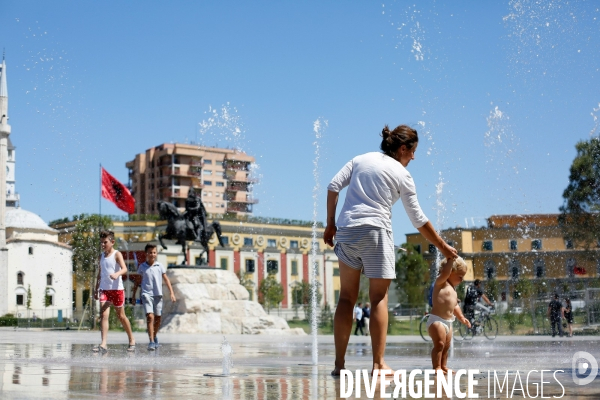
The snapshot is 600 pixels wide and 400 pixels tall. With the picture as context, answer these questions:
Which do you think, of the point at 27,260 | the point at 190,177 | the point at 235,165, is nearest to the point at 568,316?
the point at 27,260

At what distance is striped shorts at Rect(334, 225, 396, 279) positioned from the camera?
559 cm

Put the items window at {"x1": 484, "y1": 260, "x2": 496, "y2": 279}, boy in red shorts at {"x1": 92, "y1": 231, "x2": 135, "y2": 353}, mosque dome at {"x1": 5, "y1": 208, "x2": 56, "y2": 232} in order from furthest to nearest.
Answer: mosque dome at {"x1": 5, "y1": 208, "x2": 56, "y2": 232}
window at {"x1": 484, "y1": 260, "x2": 496, "y2": 279}
boy in red shorts at {"x1": 92, "y1": 231, "x2": 135, "y2": 353}

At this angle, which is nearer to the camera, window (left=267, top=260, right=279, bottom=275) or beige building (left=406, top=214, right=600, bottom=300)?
beige building (left=406, top=214, right=600, bottom=300)

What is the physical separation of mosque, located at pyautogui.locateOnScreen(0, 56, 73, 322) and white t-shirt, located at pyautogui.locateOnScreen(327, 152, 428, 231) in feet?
266

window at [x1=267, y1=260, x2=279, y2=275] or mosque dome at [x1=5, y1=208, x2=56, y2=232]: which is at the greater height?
mosque dome at [x1=5, y1=208, x2=56, y2=232]

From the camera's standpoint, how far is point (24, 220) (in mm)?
91875

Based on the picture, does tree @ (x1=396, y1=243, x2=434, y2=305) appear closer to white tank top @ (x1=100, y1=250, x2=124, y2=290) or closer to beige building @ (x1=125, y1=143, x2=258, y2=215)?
beige building @ (x1=125, y1=143, x2=258, y2=215)

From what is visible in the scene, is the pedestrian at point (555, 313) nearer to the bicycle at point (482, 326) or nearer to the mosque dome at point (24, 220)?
the bicycle at point (482, 326)

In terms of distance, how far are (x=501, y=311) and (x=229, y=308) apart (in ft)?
28.6

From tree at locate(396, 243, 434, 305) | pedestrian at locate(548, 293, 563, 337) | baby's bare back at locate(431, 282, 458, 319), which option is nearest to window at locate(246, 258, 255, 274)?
tree at locate(396, 243, 434, 305)

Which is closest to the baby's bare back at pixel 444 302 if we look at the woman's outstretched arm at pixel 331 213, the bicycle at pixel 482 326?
the woman's outstretched arm at pixel 331 213

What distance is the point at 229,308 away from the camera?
2634 cm

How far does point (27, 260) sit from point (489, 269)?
159 ft

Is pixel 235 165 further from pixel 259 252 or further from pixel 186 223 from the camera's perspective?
pixel 186 223
